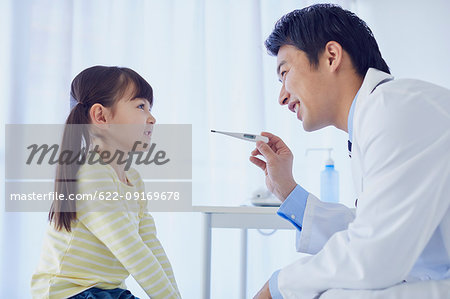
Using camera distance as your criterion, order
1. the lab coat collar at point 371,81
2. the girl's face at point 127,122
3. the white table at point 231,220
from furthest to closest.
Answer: the white table at point 231,220, the girl's face at point 127,122, the lab coat collar at point 371,81

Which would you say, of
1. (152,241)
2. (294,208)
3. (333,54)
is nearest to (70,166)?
(152,241)

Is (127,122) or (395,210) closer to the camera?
(395,210)

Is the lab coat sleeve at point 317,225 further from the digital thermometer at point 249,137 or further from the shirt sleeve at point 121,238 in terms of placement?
the shirt sleeve at point 121,238

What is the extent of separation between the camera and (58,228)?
1.06 metres

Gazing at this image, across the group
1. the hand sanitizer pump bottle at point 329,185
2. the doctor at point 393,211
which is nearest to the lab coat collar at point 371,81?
the doctor at point 393,211

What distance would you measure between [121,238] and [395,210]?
64 centimetres

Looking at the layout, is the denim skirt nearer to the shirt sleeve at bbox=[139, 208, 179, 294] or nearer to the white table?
the shirt sleeve at bbox=[139, 208, 179, 294]

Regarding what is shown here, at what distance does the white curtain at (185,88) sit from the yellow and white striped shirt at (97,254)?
0.97 metres

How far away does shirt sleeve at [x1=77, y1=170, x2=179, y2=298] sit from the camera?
1.01 m

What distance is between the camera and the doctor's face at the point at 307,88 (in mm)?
1041

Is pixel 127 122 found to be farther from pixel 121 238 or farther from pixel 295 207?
pixel 295 207

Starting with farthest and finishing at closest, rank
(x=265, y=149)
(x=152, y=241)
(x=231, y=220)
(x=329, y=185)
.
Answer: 1. (x=329, y=185)
2. (x=231, y=220)
3. (x=152, y=241)
4. (x=265, y=149)

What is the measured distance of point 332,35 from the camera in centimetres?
103

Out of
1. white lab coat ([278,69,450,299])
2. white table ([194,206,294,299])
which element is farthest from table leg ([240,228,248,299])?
white lab coat ([278,69,450,299])
